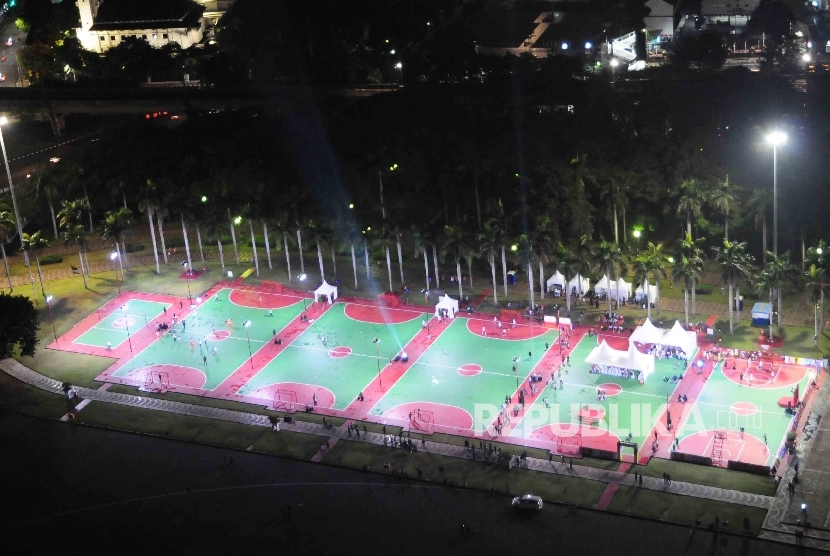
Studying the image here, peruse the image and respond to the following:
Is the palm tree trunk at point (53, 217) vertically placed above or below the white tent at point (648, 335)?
above

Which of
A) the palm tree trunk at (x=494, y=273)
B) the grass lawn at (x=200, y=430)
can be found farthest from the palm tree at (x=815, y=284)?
the grass lawn at (x=200, y=430)

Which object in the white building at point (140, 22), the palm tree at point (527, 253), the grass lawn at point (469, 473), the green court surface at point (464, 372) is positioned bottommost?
the grass lawn at point (469, 473)

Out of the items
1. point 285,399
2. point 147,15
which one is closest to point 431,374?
point 285,399

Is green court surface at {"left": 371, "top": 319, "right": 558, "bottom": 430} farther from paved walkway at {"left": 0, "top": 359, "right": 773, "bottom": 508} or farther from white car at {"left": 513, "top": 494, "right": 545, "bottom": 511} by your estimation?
white car at {"left": 513, "top": 494, "right": 545, "bottom": 511}

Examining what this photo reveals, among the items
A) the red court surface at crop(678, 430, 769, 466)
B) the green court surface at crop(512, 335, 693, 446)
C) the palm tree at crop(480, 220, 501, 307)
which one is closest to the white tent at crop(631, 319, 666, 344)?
the green court surface at crop(512, 335, 693, 446)

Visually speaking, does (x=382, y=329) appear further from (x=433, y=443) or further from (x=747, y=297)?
(x=747, y=297)

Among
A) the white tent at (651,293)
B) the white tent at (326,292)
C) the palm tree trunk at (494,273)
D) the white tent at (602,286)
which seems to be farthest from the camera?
the white tent at (326,292)

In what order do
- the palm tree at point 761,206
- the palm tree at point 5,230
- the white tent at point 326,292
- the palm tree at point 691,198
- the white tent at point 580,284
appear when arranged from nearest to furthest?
the white tent at point 580,284, the palm tree at point 761,206, the palm tree at point 691,198, the white tent at point 326,292, the palm tree at point 5,230

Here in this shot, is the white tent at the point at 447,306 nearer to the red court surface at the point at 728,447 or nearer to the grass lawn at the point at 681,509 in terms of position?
the red court surface at the point at 728,447
